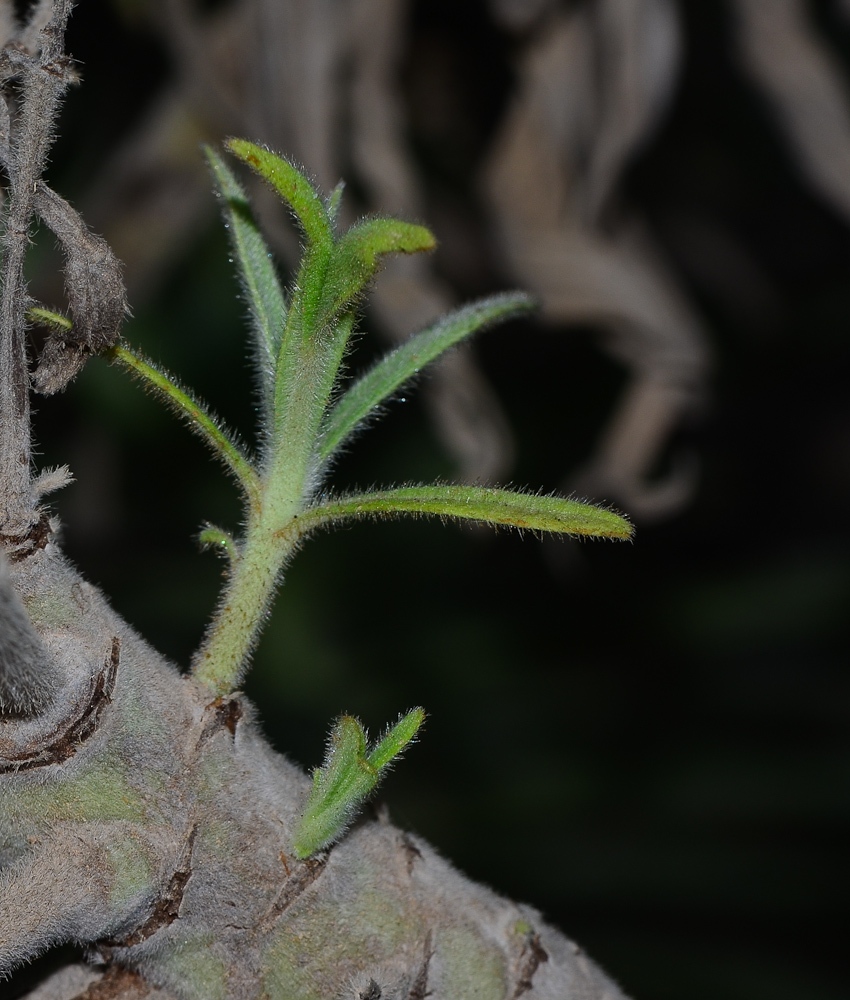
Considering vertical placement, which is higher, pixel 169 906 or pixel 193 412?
pixel 193 412

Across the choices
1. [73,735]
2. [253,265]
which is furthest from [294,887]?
[253,265]

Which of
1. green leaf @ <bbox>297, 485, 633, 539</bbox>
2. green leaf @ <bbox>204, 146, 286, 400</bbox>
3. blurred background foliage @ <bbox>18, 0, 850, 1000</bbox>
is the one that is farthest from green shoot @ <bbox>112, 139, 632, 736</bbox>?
blurred background foliage @ <bbox>18, 0, 850, 1000</bbox>

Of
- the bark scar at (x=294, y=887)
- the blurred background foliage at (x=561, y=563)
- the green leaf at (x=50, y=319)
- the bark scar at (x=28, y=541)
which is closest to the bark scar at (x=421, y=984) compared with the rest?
the bark scar at (x=294, y=887)

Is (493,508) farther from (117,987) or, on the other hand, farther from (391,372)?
(117,987)

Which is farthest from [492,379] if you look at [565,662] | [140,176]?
[140,176]

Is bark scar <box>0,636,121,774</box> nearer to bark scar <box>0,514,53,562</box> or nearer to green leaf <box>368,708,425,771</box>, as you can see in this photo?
bark scar <box>0,514,53,562</box>

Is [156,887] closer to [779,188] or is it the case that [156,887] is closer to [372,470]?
[372,470]

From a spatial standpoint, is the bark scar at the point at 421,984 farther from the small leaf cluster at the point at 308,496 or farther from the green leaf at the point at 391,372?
the green leaf at the point at 391,372
